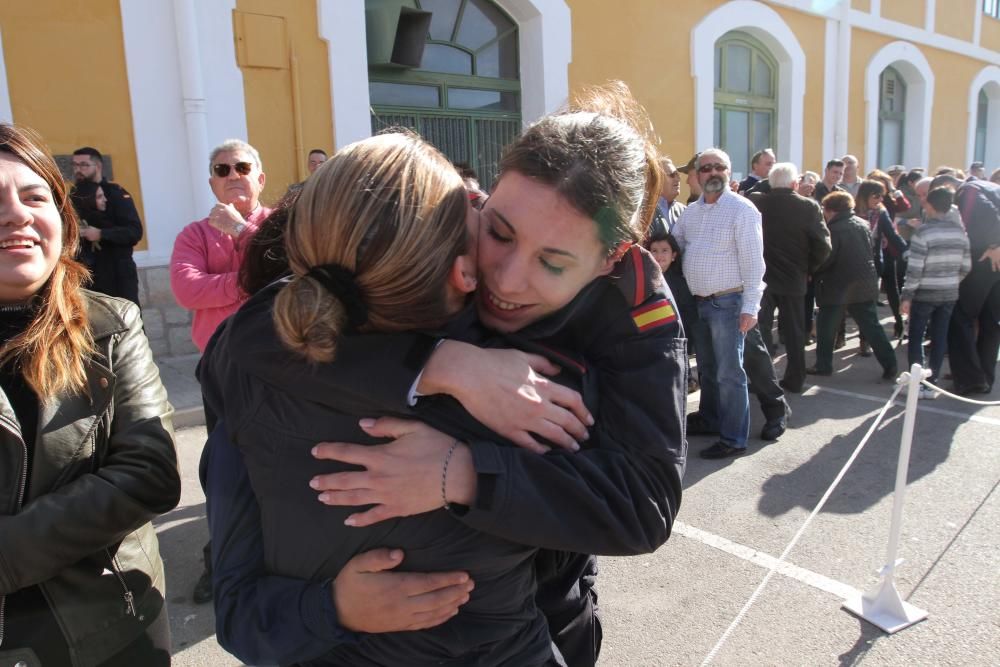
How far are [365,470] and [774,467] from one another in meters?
4.00

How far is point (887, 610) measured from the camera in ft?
9.40

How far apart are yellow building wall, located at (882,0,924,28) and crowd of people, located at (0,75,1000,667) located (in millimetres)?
16031

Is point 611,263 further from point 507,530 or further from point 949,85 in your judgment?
point 949,85

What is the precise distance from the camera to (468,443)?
107cm

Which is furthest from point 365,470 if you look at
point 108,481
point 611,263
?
point 108,481

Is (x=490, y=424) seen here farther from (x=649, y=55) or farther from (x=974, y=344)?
(x=649, y=55)

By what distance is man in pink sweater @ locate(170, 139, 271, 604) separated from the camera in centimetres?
311

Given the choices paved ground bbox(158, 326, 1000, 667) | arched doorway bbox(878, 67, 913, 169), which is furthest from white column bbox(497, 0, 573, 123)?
arched doorway bbox(878, 67, 913, 169)

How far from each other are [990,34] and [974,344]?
52.8 feet

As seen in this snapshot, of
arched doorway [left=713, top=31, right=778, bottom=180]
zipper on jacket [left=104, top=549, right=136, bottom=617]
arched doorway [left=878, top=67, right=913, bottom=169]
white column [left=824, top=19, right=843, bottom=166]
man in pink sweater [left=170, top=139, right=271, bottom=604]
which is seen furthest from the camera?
arched doorway [left=878, top=67, right=913, bottom=169]

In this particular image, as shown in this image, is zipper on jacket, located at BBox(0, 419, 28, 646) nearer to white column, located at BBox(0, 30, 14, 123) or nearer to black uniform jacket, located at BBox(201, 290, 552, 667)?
black uniform jacket, located at BBox(201, 290, 552, 667)

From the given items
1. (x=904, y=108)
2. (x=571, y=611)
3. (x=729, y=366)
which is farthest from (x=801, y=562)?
(x=904, y=108)


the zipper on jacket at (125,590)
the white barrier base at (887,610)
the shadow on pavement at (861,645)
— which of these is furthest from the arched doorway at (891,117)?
the zipper on jacket at (125,590)

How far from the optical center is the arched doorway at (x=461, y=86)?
27.3ft
